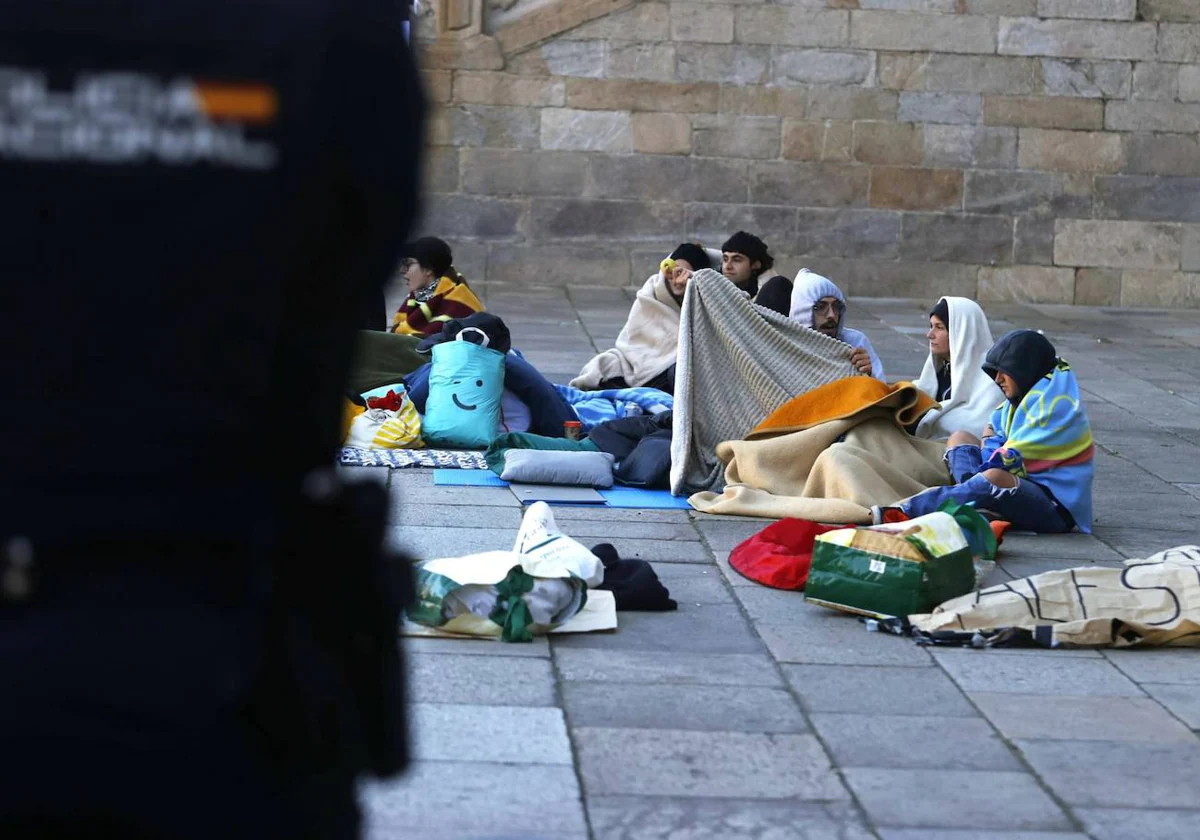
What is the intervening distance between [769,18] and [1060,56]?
Result: 8.73 ft

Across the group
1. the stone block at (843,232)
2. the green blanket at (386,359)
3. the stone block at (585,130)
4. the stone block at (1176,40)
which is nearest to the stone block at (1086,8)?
the stone block at (1176,40)

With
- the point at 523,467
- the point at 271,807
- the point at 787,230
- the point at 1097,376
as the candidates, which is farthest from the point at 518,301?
the point at 271,807

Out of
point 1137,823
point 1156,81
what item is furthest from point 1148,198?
point 1137,823

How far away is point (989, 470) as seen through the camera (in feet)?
21.5

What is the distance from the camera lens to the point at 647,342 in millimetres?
9109

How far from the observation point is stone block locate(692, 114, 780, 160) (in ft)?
49.5

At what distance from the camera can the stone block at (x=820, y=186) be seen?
1516 cm

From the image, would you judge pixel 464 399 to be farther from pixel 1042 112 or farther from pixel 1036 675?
pixel 1042 112

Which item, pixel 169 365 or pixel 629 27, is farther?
pixel 629 27

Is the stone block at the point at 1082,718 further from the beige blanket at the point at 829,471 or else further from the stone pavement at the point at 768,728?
the beige blanket at the point at 829,471

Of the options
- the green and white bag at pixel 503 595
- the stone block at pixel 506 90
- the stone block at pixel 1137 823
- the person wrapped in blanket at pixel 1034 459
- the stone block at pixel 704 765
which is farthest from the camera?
the stone block at pixel 506 90

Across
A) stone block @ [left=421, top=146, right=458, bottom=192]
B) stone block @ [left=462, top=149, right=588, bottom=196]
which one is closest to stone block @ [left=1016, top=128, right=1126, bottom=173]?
stone block @ [left=462, top=149, right=588, bottom=196]

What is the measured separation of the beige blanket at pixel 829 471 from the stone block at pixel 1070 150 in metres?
8.63

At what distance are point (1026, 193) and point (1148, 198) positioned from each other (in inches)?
A: 44.5
